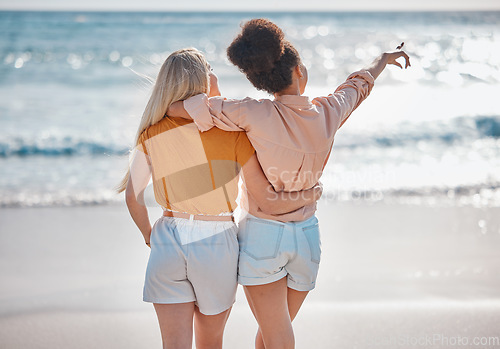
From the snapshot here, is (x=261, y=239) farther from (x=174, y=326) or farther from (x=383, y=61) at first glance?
(x=383, y=61)

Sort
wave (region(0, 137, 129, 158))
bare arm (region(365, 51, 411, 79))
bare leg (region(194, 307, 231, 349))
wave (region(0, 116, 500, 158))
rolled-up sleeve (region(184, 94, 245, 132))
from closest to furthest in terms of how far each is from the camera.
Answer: rolled-up sleeve (region(184, 94, 245, 132)) < bare leg (region(194, 307, 231, 349)) < bare arm (region(365, 51, 411, 79)) < wave (region(0, 137, 129, 158)) < wave (region(0, 116, 500, 158))

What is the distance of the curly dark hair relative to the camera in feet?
6.68

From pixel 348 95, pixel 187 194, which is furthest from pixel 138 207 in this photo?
pixel 348 95

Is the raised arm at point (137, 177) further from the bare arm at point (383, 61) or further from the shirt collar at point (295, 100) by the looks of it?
the bare arm at point (383, 61)

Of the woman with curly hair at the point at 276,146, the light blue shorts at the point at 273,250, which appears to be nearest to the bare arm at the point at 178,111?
the woman with curly hair at the point at 276,146

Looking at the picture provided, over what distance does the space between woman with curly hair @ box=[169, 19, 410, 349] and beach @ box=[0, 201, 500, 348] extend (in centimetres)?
111

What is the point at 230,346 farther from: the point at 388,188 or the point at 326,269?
the point at 388,188

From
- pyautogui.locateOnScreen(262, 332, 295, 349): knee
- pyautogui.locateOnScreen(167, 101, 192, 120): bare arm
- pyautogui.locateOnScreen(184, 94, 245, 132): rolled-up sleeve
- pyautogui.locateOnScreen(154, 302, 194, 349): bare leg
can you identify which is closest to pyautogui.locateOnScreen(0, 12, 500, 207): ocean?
pyautogui.locateOnScreen(167, 101, 192, 120): bare arm

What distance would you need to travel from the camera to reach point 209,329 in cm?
222

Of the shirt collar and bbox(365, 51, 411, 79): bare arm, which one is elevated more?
bbox(365, 51, 411, 79): bare arm

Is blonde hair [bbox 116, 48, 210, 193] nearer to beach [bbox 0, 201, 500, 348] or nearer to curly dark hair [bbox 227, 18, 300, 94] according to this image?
curly dark hair [bbox 227, 18, 300, 94]

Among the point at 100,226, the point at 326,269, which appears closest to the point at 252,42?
the point at 326,269

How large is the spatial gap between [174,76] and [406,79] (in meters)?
14.0

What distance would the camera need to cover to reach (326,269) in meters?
4.20
